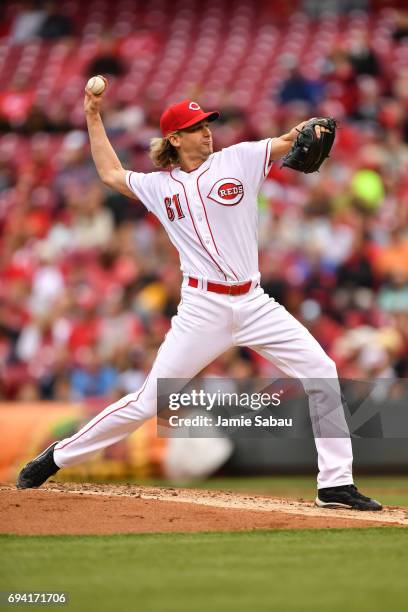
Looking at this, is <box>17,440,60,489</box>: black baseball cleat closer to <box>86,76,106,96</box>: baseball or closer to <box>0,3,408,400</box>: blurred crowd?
<box>86,76,106,96</box>: baseball

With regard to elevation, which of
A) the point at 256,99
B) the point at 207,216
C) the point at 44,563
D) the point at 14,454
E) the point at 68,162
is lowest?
the point at 44,563

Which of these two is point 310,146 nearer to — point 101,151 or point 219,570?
point 101,151

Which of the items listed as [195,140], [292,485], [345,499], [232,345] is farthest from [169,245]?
[345,499]

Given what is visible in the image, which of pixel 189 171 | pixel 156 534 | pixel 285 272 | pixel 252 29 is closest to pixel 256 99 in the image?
pixel 252 29

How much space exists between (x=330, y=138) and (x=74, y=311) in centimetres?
660

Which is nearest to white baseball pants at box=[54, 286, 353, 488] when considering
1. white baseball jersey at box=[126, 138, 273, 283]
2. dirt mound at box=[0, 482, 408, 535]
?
white baseball jersey at box=[126, 138, 273, 283]

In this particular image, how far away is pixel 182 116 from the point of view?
629 centimetres

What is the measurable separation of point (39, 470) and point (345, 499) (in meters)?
1.68

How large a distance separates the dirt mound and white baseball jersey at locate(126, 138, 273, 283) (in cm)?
124

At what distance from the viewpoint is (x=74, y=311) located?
12.3 m

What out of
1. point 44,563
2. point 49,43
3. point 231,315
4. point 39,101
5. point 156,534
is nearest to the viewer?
point 44,563

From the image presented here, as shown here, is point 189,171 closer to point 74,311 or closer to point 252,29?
point 74,311

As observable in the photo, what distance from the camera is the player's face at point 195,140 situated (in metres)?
6.30

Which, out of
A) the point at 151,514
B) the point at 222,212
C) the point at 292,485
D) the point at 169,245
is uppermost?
the point at 169,245
